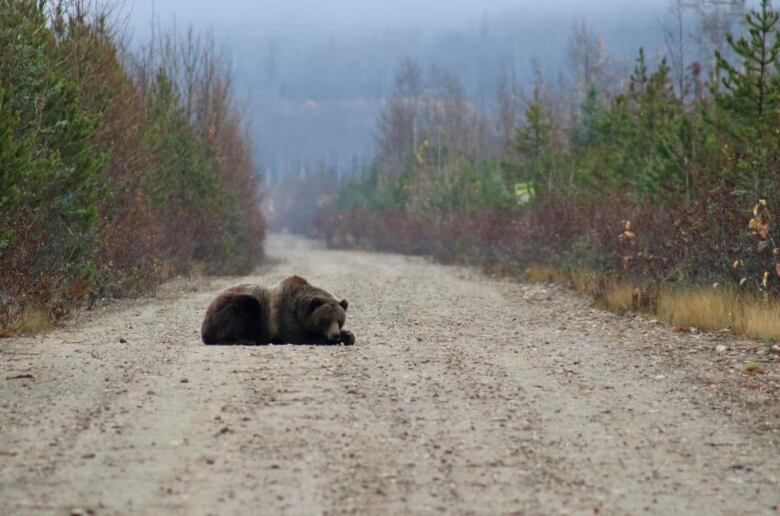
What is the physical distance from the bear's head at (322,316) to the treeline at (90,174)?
145 inches

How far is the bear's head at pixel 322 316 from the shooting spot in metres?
12.3

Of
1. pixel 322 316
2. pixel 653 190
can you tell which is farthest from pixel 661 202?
pixel 322 316

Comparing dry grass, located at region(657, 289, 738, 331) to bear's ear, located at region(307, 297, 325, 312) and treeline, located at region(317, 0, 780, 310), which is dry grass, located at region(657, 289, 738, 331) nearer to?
treeline, located at region(317, 0, 780, 310)

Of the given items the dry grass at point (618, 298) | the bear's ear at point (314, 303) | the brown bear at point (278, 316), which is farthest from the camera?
the dry grass at point (618, 298)

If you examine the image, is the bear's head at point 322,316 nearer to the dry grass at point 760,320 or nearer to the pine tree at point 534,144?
the dry grass at point 760,320

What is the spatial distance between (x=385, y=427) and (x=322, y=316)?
4270mm

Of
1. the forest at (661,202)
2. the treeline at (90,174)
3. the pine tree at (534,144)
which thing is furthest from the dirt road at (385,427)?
the pine tree at (534,144)

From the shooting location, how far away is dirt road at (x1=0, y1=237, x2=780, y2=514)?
6.36 m

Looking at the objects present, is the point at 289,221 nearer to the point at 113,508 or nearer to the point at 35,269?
the point at 35,269

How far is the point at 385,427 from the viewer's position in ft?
26.7

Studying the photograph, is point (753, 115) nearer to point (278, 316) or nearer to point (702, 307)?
point (702, 307)

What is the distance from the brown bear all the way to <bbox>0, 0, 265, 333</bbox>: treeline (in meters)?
2.83

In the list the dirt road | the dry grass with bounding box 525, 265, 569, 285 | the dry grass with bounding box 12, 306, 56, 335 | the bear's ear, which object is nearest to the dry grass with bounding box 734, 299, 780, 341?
the dirt road

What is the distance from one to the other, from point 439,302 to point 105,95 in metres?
7.40
